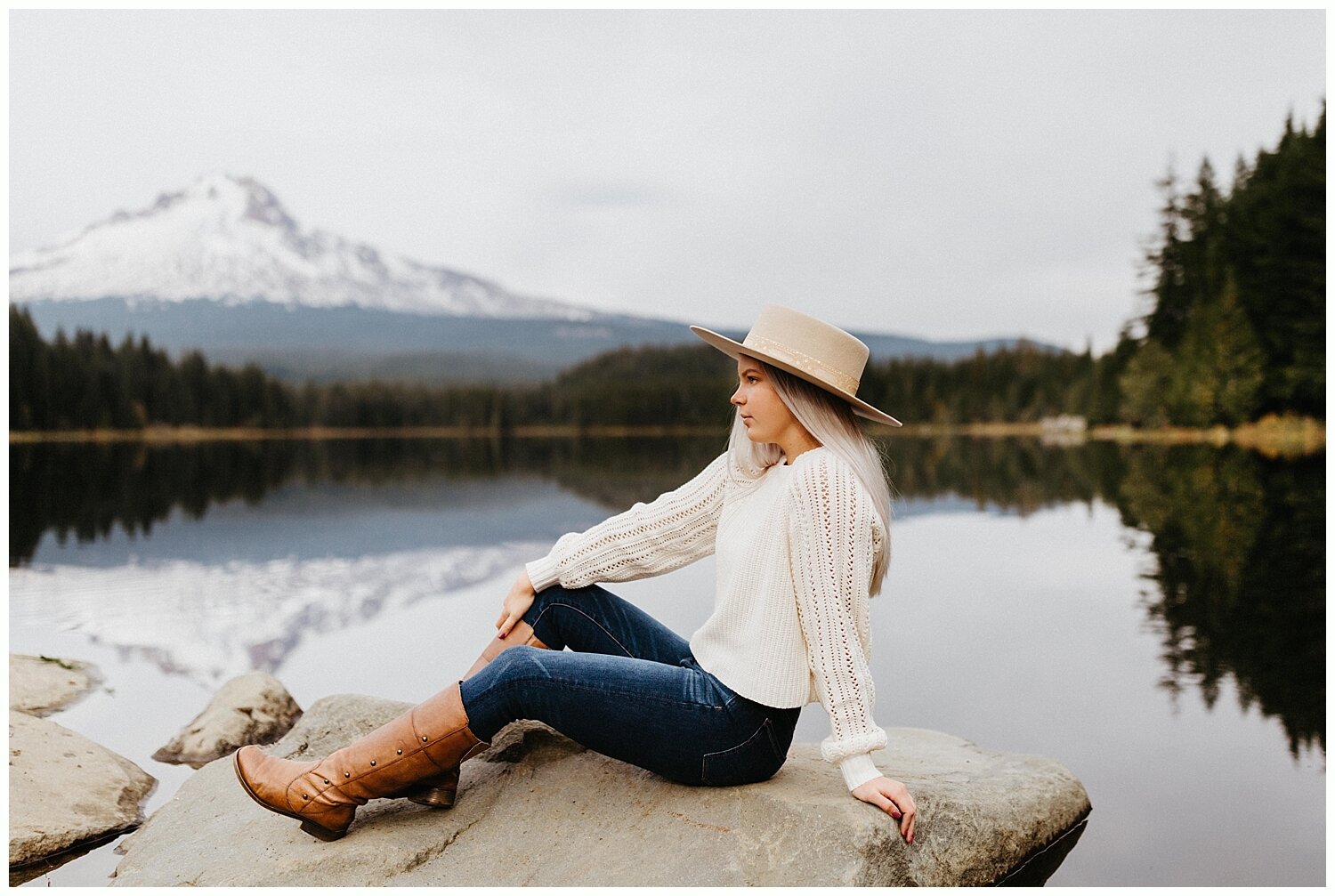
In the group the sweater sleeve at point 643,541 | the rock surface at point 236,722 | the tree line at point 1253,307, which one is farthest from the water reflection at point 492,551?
the tree line at point 1253,307

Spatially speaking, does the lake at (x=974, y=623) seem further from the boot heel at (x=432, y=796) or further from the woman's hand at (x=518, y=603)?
the woman's hand at (x=518, y=603)

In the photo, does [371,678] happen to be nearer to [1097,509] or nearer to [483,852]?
[483,852]

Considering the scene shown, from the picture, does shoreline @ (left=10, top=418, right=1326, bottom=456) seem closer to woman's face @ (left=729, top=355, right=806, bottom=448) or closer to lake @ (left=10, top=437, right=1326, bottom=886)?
lake @ (left=10, top=437, right=1326, bottom=886)

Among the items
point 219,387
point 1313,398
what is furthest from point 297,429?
point 1313,398

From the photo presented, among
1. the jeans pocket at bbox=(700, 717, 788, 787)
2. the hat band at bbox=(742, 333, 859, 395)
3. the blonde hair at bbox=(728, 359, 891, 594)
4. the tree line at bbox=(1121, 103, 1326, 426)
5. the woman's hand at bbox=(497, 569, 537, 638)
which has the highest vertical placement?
the tree line at bbox=(1121, 103, 1326, 426)

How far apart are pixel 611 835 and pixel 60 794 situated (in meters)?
2.71

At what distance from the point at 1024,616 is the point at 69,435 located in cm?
7881

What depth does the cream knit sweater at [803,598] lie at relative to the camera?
3484 mm

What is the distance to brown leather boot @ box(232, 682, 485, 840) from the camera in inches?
143

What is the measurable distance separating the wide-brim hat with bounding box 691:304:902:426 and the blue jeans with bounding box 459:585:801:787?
107 centimetres

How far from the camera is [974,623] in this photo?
30.8ft

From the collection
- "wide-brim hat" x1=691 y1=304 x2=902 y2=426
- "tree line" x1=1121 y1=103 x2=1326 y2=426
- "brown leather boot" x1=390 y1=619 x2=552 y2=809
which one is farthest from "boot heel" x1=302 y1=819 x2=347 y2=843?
"tree line" x1=1121 y1=103 x2=1326 y2=426

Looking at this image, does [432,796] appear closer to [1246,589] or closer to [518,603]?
[518,603]

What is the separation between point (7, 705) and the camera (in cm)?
641
